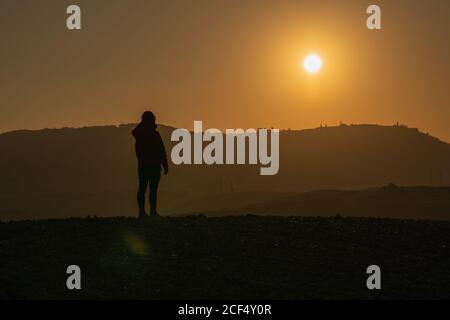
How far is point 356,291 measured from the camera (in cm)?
2053

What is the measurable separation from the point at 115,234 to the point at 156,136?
3873 mm

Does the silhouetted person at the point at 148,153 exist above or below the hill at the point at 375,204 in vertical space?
below

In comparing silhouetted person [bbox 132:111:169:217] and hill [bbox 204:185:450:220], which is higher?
hill [bbox 204:185:450:220]

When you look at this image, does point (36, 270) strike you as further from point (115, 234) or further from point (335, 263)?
point (335, 263)

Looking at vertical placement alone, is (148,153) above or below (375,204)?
below

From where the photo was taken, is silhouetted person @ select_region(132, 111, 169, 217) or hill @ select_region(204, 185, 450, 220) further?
hill @ select_region(204, 185, 450, 220)

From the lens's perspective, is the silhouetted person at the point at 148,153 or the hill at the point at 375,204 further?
the hill at the point at 375,204

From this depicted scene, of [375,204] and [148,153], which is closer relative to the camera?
[148,153]
